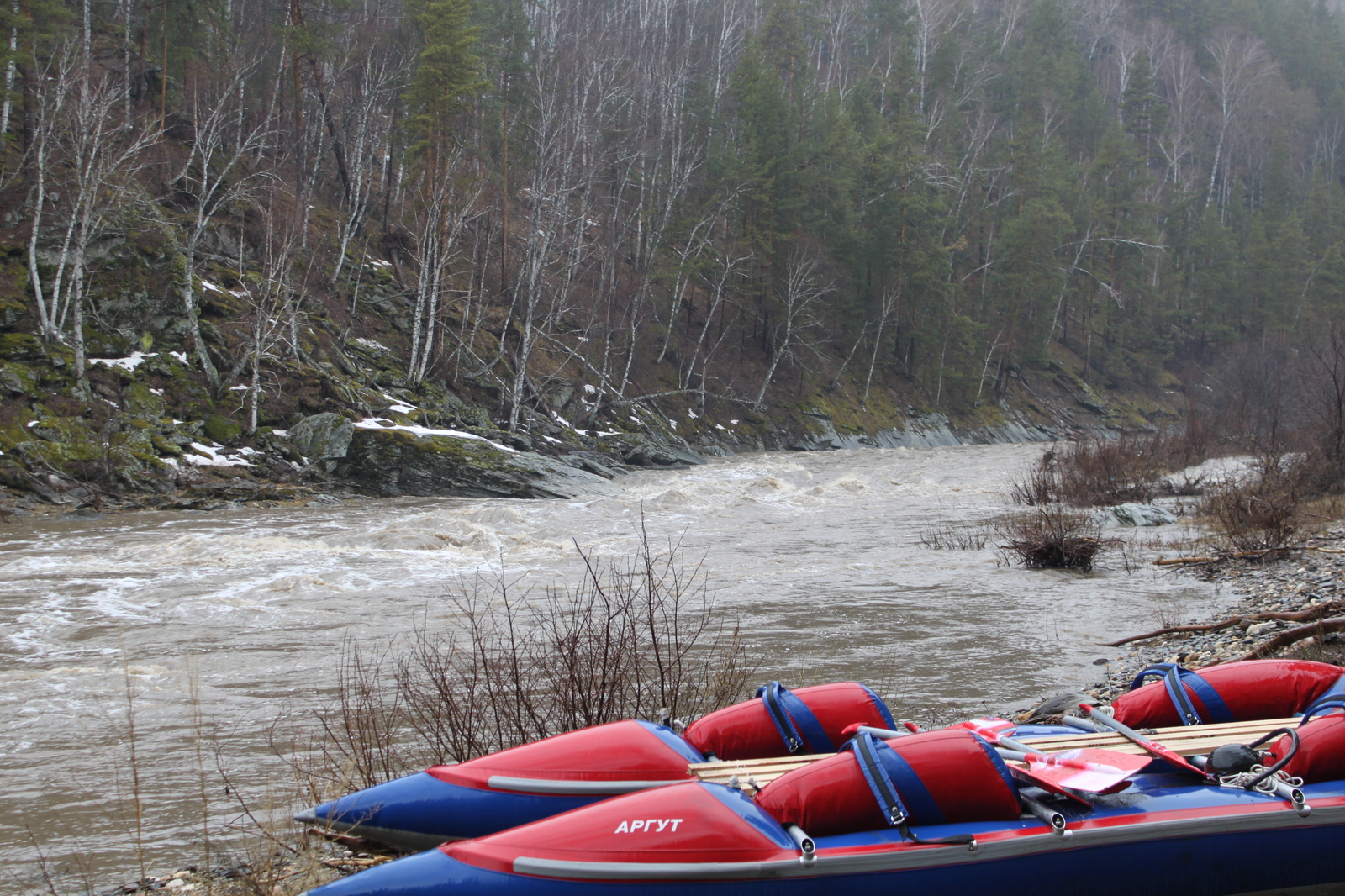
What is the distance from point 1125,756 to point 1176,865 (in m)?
0.42

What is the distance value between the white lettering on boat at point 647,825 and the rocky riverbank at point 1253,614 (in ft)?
13.5

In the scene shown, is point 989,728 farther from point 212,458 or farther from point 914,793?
point 212,458

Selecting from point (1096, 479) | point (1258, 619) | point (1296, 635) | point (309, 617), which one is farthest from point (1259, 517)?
point (309, 617)

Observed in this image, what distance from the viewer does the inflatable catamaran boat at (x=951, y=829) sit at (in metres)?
2.87

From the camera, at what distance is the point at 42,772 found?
16.4 feet

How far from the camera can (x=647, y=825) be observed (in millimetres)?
2922

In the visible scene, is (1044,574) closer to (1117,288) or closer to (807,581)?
(807,581)

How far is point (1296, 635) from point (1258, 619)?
45.0 inches

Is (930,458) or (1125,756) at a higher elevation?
(1125,756)

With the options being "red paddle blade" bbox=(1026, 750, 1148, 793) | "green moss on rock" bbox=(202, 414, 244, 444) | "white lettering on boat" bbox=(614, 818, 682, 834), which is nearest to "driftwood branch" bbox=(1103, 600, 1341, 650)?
"red paddle blade" bbox=(1026, 750, 1148, 793)

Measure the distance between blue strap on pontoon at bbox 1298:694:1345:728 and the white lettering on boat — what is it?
2.50m

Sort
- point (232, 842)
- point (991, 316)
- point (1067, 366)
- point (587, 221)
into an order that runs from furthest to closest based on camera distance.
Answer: point (1067, 366), point (991, 316), point (587, 221), point (232, 842)

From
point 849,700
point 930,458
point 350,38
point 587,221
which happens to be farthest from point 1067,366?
point 849,700

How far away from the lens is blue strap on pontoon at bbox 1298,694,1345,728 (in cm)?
356
